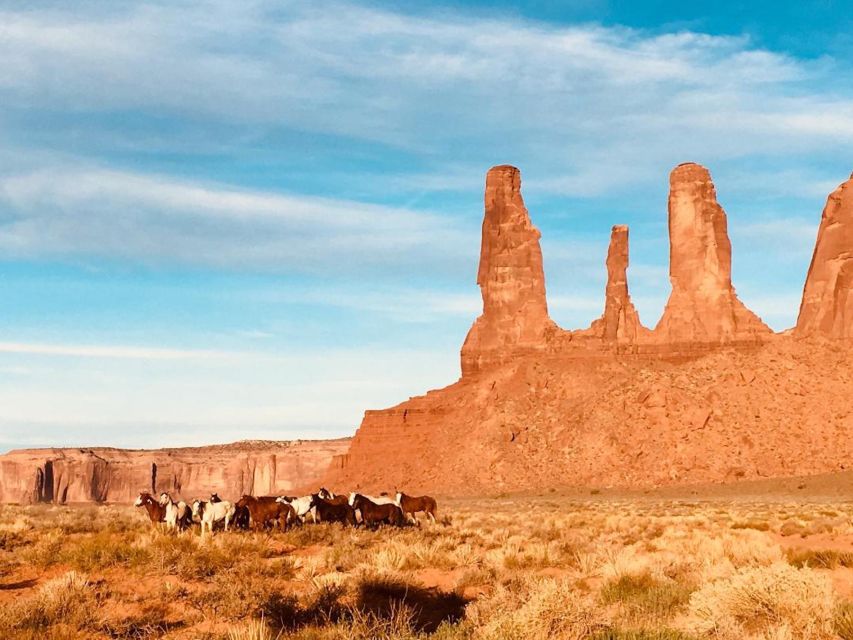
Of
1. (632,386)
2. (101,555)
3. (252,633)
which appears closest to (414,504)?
(101,555)

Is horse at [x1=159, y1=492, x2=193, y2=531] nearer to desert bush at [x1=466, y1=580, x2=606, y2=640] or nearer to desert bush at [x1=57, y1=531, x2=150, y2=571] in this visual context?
desert bush at [x1=57, y1=531, x2=150, y2=571]

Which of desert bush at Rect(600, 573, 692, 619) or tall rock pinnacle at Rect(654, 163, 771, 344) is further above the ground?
tall rock pinnacle at Rect(654, 163, 771, 344)

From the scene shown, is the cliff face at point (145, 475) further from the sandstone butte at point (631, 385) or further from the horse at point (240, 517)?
the horse at point (240, 517)

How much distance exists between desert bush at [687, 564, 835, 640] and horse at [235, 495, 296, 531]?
11.9 meters

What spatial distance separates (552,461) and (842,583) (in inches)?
2509

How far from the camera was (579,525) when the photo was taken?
29547mm

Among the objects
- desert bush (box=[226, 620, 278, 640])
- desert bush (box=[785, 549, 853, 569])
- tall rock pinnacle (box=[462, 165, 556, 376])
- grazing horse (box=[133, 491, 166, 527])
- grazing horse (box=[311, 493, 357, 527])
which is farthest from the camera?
tall rock pinnacle (box=[462, 165, 556, 376])

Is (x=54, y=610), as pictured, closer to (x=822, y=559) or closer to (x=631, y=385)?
(x=822, y=559)

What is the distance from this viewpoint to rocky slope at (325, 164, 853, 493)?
246 ft

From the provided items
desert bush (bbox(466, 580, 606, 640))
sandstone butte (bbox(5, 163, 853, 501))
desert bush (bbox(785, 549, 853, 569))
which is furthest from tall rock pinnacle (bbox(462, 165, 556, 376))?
desert bush (bbox(466, 580, 606, 640))

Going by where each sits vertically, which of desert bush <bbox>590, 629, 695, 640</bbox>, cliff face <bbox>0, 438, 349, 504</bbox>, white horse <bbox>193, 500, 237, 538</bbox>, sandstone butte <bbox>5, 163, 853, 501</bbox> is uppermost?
sandstone butte <bbox>5, 163, 853, 501</bbox>

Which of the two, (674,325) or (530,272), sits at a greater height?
(530,272)

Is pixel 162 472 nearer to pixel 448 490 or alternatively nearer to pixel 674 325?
pixel 448 490

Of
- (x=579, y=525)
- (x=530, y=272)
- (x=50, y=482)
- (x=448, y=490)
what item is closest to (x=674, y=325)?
(x=530, y=272)
